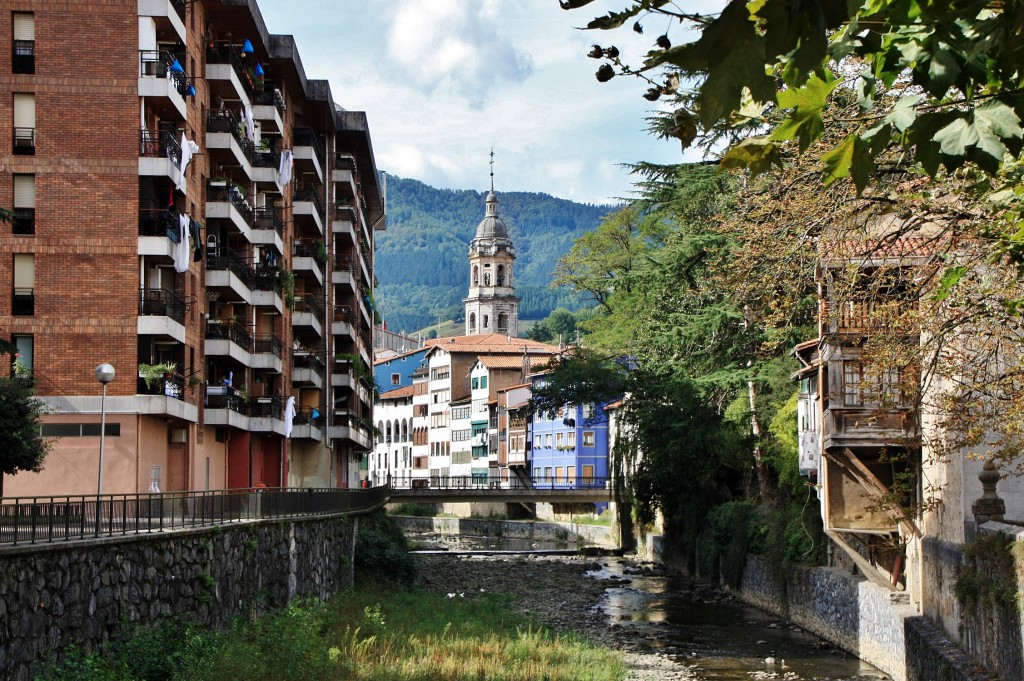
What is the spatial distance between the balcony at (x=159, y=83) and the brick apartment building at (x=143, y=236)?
0.05 m

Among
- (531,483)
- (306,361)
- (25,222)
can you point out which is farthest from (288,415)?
(531,483)

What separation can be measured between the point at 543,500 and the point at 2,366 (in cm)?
4810

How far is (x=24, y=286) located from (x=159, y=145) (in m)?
5.56

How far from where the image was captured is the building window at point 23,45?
38.2 m

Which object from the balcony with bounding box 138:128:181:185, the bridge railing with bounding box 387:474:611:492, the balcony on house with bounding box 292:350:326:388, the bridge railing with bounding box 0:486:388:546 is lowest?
the bridge railing with bounding box 387:474:611:492

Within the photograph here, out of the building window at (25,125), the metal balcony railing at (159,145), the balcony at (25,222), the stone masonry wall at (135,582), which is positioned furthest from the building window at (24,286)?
the stone masonry wall at (135,582)

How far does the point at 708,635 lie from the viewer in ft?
126

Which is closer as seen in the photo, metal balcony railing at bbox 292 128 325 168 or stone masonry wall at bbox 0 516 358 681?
stone masonry wall at bbox 0 516 358 681

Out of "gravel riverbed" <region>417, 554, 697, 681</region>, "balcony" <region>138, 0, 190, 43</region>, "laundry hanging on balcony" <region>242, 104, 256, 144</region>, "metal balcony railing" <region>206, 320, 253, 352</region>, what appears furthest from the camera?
"laundry hanging on balcony" <region>242, 104, 256, 144</region>

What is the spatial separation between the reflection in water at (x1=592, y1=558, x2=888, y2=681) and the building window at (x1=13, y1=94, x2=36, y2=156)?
863 inches

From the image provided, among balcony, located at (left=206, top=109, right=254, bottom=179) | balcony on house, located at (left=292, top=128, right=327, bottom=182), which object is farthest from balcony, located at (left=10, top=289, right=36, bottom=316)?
balcony on house, located at (left=292, top=128, right=327, bottom=182)

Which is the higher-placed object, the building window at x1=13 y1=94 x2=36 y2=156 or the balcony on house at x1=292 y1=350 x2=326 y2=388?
the building window at x1=13 y1=94 x2=36 y2=156

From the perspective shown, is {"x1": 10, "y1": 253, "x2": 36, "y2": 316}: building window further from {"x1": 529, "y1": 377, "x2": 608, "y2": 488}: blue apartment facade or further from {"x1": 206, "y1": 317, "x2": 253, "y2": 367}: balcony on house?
{"x1": 529, "y1": 377, "x2": 608, "y2": 488}: blue apartment facade

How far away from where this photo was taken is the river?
30891 mm
